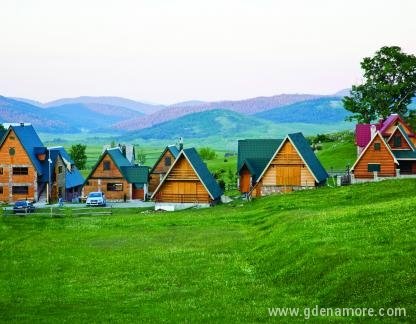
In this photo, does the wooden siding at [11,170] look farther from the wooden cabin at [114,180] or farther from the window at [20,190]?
the wooden cabin at [114,180]

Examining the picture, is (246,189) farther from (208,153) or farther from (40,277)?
(208,153)

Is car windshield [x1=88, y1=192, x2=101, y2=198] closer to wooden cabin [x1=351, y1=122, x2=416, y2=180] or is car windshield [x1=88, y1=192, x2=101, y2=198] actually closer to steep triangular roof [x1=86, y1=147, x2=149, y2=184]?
steep triangular roof [x1=86, y1=147, x2=149, y2=184]

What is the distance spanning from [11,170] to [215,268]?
54989 millimetres

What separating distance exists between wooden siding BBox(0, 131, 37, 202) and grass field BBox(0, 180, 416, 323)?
30.1m

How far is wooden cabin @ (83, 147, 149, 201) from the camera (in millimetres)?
83312

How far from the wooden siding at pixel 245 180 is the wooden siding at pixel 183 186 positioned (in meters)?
9.37

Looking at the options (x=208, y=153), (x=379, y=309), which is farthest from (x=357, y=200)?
(x=208, y=153)


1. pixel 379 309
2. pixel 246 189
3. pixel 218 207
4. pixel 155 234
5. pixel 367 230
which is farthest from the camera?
pixel 246 189

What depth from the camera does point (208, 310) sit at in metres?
25.9

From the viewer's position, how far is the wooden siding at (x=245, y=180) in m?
79.2

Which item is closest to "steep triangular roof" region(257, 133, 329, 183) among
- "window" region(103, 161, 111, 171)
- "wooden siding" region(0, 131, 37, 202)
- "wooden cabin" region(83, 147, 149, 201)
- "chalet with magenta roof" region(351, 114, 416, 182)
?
"chalet with magenta roof" region(351, 114, 416, 182)

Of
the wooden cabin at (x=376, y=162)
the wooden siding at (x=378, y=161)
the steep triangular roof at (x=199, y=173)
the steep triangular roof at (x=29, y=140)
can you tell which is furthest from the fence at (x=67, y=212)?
the wooden siding at (x=378, y=161)

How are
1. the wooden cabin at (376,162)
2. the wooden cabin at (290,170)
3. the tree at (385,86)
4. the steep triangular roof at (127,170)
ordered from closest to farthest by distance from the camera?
the wooden cabin at (290,170)
the wooden cabin at (376,162)
the steep triangular roof at (127,170)
the tree at (385,86)

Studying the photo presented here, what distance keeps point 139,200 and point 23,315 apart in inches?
2271
